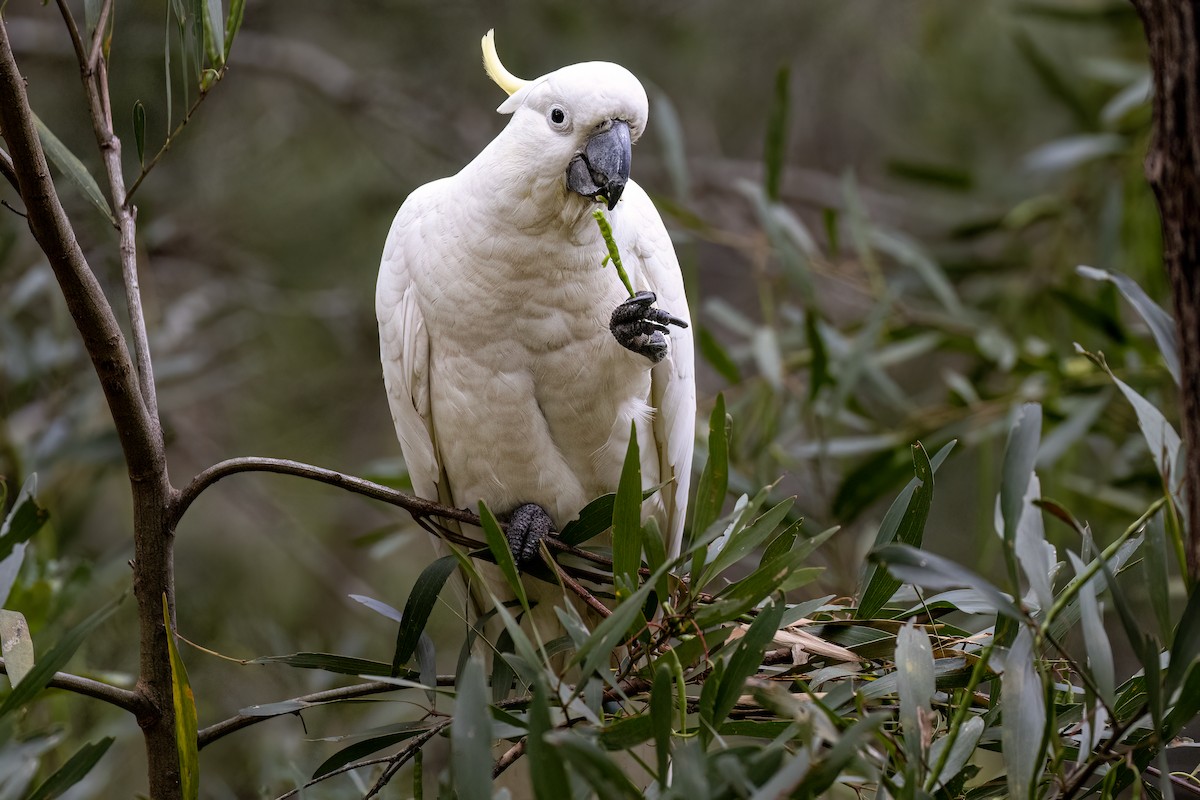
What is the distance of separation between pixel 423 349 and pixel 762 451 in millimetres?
816

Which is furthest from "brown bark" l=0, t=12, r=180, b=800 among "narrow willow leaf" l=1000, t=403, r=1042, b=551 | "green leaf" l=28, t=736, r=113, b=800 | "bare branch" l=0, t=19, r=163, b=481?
"narrow willow leaf" l=1000, t=403, r=1042, b=551

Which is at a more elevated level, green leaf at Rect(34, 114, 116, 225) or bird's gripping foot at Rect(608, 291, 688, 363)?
green leaf at Rect(34, 114, 116, 225)

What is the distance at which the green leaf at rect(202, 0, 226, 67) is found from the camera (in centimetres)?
112

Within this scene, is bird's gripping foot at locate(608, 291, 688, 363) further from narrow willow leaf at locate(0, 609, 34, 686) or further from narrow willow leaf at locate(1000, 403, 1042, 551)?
narrow willow leaf at locate(0, 609, 34, 686)

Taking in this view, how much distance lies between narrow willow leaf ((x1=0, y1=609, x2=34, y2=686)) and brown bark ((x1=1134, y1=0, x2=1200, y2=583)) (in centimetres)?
114

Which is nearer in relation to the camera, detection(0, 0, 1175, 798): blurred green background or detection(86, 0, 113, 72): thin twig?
detection(86, 0, 113, 72): thin twig

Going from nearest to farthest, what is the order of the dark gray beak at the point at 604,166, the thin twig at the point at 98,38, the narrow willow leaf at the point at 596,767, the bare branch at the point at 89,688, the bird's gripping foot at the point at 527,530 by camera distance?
the narrow willow leaf at the point at 596,767
the bare branch at the point at 89,688
the thin twig at the point at 98,38
the dark gray beak at the point at 604,166
the bird's gripping foot at the point at 527,530

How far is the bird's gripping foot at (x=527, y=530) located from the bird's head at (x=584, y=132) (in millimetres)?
514

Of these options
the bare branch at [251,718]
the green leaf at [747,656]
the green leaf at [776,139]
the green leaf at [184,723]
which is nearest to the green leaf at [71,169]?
the green leaf at [184,723]

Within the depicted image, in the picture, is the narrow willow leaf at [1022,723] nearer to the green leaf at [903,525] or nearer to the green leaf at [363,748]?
the green leaf at [903,525]

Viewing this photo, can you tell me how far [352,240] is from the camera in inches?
142

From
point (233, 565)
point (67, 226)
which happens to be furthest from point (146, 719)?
point (233, 565)

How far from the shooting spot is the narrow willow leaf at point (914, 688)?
3.06 feet

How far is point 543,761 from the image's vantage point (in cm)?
82
